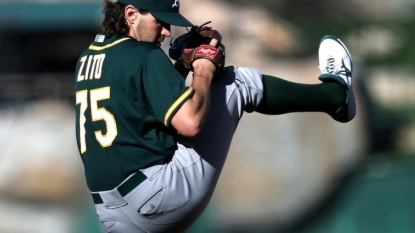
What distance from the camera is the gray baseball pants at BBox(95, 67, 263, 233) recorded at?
2.55m

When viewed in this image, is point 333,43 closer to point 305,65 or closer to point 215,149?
point 215,149

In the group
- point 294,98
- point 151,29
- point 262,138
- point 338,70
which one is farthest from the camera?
point 262,138

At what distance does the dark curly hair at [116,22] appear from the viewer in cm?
272

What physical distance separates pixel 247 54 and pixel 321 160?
0.86 metres

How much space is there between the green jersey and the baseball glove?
0.46ft

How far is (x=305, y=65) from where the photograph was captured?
4777 mm

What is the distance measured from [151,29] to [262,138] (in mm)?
2256

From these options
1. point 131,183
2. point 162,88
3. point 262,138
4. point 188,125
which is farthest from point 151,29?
point 262,138

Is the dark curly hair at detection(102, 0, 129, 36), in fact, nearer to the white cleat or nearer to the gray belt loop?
the gray belt loop

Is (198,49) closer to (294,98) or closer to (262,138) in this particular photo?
(294,98)

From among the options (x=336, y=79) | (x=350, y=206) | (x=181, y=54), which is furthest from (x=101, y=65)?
(x=350, y=206)

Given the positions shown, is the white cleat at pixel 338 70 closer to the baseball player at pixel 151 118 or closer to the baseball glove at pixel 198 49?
the baseball player at pixel 151 118

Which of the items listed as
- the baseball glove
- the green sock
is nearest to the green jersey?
the baseball glove

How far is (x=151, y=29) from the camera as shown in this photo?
106 inches
